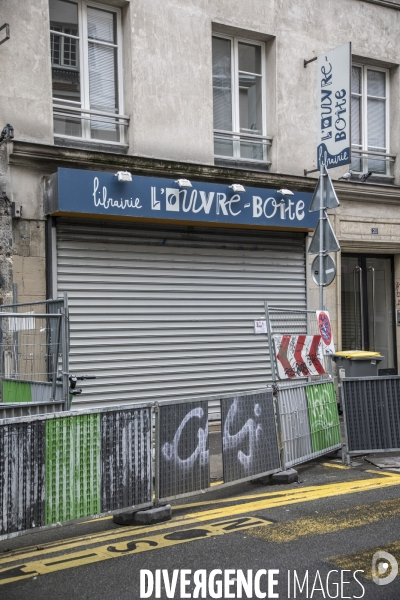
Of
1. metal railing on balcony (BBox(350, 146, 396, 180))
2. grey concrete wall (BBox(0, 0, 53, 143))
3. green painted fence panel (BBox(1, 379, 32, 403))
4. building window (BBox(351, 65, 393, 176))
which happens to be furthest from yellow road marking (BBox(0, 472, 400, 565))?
building window (BBox(351, 65, 393, 176))

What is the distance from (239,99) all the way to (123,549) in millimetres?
9422

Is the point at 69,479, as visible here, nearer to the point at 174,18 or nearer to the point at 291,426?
the point at 291,426

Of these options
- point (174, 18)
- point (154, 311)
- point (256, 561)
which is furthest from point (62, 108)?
point (256, 561)

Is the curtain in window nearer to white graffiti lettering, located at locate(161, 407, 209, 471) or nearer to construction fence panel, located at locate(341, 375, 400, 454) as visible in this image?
construction fence panel, located at locate(341, 375, 400, 454)

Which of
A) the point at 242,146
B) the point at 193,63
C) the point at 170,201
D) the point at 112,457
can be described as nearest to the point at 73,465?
the point at 112,457

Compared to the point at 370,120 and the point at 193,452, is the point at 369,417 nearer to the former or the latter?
the point at 193,452

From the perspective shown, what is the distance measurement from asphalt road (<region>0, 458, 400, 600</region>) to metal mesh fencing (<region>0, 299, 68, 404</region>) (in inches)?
74.1

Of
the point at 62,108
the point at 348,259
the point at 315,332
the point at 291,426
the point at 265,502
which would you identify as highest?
the point at 62,108

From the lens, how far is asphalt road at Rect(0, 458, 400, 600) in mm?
4840

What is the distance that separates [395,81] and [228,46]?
4.12 meters

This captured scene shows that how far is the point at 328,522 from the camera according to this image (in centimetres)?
638

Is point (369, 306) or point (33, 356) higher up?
point (369, 306)

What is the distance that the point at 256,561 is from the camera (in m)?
5.32

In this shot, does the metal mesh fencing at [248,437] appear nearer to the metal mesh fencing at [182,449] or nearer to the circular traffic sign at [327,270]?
the metal mesh fencing at [182,449]
